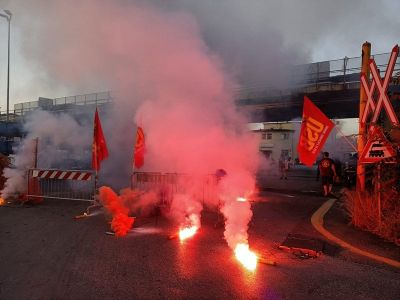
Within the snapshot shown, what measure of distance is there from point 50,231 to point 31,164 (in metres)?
4.35

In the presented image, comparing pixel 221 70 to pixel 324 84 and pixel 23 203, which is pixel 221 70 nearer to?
pixel 23 203

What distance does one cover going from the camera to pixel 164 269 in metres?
4.22

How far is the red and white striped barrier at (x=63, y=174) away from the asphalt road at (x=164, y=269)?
2272 millimetres

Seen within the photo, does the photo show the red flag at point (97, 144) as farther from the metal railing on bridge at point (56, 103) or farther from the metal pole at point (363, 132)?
the metal railing on bridge at point (56, 103)

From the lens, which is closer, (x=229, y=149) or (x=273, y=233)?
(x=273, y=233)

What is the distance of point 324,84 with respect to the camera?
20.0m

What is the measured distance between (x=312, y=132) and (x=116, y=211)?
14.4ft

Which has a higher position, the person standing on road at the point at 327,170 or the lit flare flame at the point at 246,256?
the person standing on road at the point at 327,170

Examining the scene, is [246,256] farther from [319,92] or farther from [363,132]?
[319,92]

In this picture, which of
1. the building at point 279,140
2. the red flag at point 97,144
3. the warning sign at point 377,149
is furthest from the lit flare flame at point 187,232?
the building at point 279,140

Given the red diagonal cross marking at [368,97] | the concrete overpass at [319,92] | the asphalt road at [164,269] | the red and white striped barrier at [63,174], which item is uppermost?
the concrete overpass at [319,92]

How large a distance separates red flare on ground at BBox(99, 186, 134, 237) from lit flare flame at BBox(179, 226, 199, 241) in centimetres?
105

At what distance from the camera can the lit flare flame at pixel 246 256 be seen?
436 cm

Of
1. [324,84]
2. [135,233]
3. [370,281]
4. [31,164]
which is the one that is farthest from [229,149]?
[324,84]
